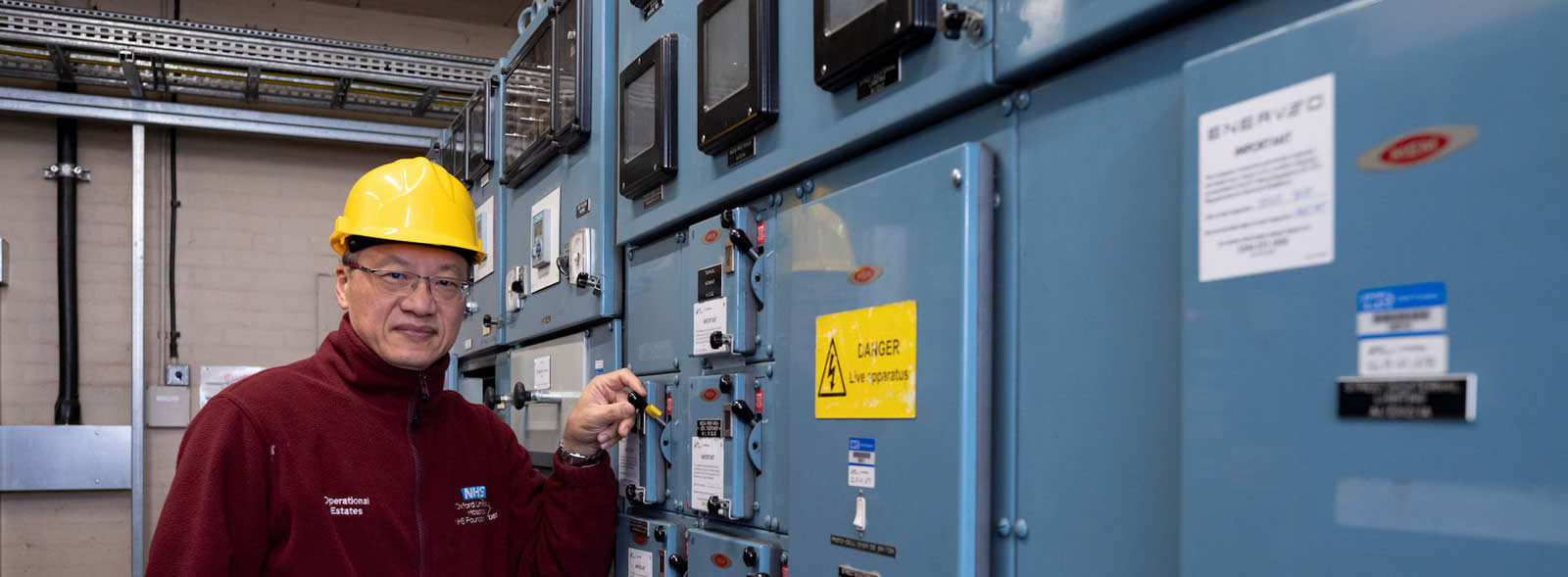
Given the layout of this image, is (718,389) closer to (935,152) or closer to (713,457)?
(713,457)

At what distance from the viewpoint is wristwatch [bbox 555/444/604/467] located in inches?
93.8

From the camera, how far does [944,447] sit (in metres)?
1.37

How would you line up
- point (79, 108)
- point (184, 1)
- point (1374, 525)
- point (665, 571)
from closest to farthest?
1. point (1374, 525)
2. point (665, 571)
3. point (79, 108)
4. point (184, 1)

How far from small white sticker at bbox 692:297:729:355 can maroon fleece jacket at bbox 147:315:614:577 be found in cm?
51

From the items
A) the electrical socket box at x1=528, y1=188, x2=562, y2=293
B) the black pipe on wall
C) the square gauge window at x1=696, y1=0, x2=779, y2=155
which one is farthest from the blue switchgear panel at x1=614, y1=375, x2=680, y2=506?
the black pipe on wall

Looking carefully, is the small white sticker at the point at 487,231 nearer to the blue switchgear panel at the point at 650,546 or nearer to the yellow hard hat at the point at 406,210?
the blue switchgear panel at the point at 650,546

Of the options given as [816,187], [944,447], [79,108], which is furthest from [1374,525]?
[79,108]

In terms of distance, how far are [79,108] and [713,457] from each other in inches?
179

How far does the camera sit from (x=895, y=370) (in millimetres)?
1499

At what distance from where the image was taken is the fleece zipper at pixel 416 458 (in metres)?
→ 2.00

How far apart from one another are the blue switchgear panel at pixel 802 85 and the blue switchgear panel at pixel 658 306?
2.1 inches

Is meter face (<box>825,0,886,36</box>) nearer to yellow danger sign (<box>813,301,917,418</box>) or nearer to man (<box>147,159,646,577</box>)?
yellow danger sign (<box>813,301,917,418</box>)

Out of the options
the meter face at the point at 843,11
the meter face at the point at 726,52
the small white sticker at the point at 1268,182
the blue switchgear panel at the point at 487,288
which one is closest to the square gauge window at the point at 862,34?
the meter face at the point at 843,11

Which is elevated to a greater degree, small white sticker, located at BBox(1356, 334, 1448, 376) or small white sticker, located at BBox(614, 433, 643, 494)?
small white sticker, located at BBox(1356, 334, 1448, 376)
